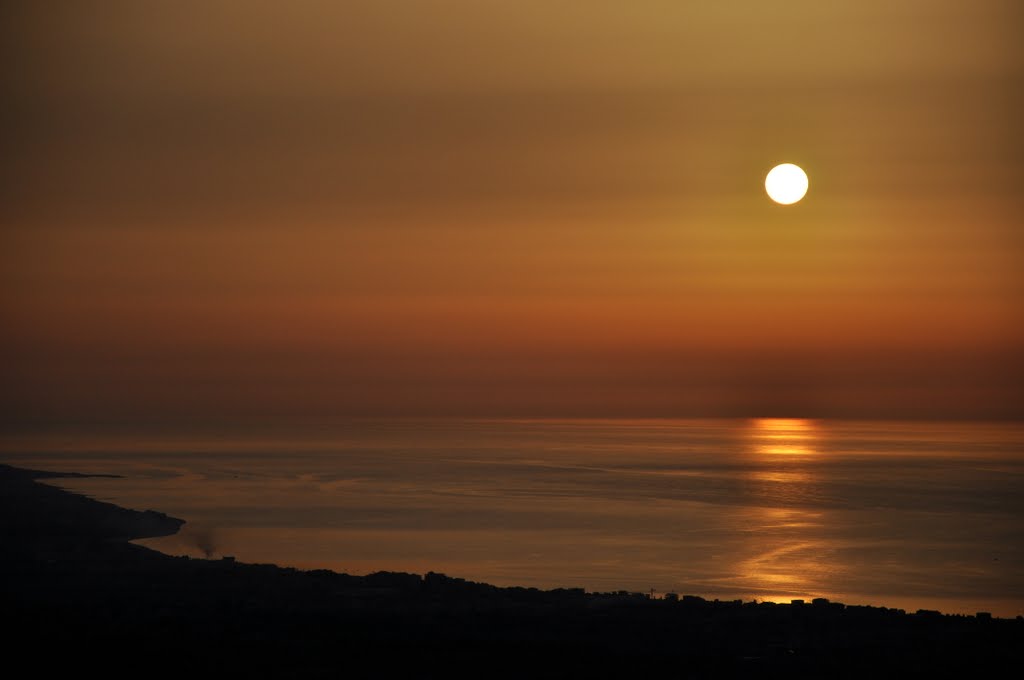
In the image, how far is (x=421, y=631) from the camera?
3228cm

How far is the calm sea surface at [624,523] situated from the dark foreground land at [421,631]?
13.8 m

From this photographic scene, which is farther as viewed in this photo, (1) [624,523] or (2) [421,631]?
(1) [624,523]

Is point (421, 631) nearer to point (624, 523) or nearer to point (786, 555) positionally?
point (786, 555)

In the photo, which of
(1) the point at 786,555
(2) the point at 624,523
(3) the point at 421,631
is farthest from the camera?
(2) the point at 624,523

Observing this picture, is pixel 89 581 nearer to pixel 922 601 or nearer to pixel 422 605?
pixel 422 605

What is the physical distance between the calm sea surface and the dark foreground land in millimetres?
13842

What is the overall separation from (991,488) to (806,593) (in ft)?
277

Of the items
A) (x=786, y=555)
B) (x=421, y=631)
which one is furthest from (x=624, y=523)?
(x=421, y=631)

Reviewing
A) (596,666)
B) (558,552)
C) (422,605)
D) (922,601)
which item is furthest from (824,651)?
(558,552)

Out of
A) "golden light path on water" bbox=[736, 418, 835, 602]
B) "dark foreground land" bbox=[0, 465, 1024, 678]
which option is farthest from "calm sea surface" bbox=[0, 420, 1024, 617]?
"dark foreground land" bbox=[0, 465, 1024, 678]

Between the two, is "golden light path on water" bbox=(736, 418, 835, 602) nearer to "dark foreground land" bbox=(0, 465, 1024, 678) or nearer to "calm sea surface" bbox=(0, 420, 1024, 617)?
"calm sea surface" bbox=(0, 420, 1024, 617)

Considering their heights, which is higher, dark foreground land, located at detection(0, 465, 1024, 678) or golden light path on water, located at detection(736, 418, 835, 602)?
golden light path on water, located at detection(736, 418, 835, 602)

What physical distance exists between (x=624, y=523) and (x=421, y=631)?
52643 millimetres

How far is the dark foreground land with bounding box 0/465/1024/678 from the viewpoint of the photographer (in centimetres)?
2812
